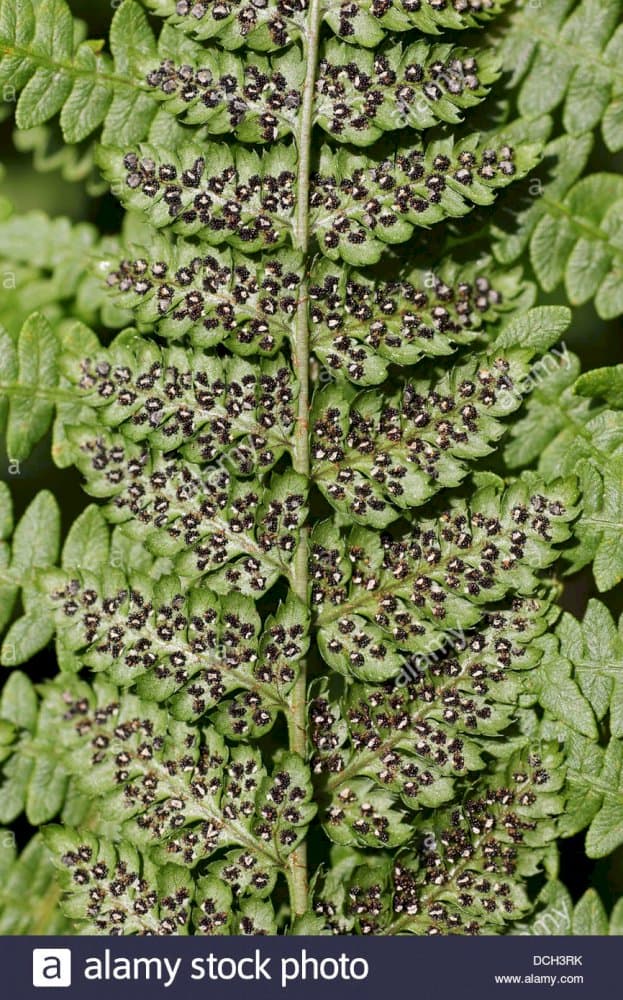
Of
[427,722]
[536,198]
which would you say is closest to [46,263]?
[536,198]

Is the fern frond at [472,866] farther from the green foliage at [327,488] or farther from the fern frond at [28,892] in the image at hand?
the fern frond at [28,892]

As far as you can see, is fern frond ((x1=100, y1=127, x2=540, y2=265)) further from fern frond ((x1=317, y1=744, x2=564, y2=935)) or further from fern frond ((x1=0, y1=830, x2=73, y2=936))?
fern frond ((x1=0, y1=830, x2=73, y2=936))

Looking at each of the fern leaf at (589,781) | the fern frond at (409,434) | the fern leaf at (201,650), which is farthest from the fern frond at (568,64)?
the fern leaf at (589,781)

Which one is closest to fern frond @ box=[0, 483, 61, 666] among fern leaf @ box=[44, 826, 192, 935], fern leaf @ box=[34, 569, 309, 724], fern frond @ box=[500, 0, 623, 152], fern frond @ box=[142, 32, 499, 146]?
fern leaf @ box=[34, 569, 309, 724]

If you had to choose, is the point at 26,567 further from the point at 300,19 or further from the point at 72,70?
the point at 300,19

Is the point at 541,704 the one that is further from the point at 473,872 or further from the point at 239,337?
the point at 239,337
